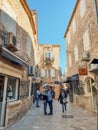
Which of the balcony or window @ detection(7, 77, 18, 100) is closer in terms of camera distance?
window @ detection(7, 77, 18, 100)

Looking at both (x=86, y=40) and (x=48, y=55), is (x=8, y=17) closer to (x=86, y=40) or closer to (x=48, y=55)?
(x=86, y=40)

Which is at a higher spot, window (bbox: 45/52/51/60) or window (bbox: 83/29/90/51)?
window (bbox: 45/52/51/60)

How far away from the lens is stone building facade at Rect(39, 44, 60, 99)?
1104 inches

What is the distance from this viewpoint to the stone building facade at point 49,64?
92.0ft

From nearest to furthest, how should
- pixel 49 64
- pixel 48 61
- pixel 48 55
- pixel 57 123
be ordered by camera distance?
1. pixel 57 123
2. pixel 48 61
3. pixel 49 64
4. pixel 48 55

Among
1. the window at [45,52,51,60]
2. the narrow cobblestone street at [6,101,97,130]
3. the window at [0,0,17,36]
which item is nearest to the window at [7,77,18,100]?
the narrow cobblestone street at [6,101,97,130]

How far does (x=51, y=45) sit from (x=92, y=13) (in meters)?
19.9

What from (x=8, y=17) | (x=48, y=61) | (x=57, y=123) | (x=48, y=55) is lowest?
(x=57, y=123)

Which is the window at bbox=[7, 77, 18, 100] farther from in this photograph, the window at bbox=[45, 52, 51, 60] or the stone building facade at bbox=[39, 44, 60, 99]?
the window at bbox=[45, 52, 51, 60]

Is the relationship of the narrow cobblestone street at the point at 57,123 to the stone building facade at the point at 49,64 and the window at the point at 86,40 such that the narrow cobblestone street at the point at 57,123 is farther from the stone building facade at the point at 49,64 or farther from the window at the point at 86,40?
the stone building facade at the point at 49,64

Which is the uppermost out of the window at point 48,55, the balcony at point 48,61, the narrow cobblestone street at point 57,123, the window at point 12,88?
the window at point 48,55

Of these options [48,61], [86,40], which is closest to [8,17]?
[86,40]

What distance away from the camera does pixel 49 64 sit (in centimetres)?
2853

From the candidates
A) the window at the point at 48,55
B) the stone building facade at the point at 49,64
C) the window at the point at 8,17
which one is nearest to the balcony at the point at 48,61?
the stone building facade at the point at 49,64
